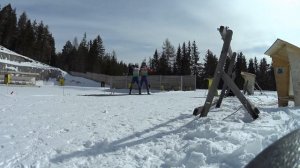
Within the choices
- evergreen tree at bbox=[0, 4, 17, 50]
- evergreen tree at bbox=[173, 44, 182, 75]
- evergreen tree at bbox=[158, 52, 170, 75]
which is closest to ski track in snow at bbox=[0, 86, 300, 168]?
evergreen tree at bbox=[158, 52, 170, 75]

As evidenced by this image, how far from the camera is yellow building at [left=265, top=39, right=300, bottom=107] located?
884 cm

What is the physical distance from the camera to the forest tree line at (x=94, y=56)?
105562mm

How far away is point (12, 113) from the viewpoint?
9.13 m

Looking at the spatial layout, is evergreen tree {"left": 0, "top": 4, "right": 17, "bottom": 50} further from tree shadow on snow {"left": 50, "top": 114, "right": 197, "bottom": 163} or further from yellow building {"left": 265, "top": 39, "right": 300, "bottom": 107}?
tree shadow on snow {"left": 50, "top": 114, "right": 197, "bottom": 163}

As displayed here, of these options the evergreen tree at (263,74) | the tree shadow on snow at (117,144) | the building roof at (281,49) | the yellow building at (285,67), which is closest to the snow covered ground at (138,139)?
the tree shadow on snow at (117,144)

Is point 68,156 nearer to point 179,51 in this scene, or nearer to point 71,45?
point 179,51

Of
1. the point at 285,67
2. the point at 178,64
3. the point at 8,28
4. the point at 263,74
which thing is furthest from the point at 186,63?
the point at 285,67

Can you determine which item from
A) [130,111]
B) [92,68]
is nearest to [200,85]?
[92,68]

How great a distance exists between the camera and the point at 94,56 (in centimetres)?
12181

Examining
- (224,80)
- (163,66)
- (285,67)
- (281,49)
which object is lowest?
(224,80)

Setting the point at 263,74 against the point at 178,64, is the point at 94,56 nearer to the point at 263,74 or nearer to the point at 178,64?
the point at 178,64

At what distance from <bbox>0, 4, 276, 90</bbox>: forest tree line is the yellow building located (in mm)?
83424

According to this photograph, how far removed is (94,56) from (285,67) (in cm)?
11431

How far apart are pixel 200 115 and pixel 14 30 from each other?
120635mm
